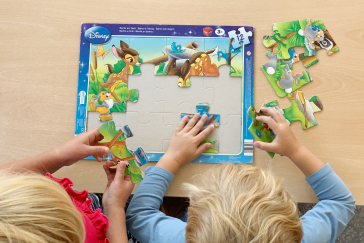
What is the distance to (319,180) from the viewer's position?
0.77 metres

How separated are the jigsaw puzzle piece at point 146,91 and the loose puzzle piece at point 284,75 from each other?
0.33 meters

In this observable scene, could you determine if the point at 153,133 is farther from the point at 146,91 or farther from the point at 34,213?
the point at 34,213

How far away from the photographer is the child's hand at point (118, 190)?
769 millimetres

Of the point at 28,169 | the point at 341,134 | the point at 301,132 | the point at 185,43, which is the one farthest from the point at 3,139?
the point at 341,134

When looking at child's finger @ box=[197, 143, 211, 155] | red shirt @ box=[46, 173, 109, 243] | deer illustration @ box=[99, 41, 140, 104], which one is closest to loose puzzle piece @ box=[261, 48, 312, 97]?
child's finger @ box=[197, 143, 211, 155]

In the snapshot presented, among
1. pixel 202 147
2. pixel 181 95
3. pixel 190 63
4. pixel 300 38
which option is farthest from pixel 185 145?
pixel 300 38

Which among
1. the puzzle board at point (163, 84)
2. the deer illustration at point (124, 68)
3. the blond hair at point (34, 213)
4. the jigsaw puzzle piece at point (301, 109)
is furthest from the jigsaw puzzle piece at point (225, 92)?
the blond hair at point (34, 213)

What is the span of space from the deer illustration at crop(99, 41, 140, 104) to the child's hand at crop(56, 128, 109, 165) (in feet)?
0.47

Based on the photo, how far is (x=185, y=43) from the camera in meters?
0.86

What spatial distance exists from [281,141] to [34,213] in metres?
0.63

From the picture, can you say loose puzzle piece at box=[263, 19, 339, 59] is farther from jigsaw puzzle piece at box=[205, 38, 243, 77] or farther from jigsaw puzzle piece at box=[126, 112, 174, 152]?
jigsaw puzzle piece at box=[126, 112, 174, 152]

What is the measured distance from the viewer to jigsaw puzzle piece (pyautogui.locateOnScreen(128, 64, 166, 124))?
835 mm

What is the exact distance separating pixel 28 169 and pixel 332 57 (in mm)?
974

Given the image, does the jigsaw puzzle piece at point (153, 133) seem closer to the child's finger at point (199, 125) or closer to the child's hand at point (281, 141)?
the child's finger at point (199, 125)
